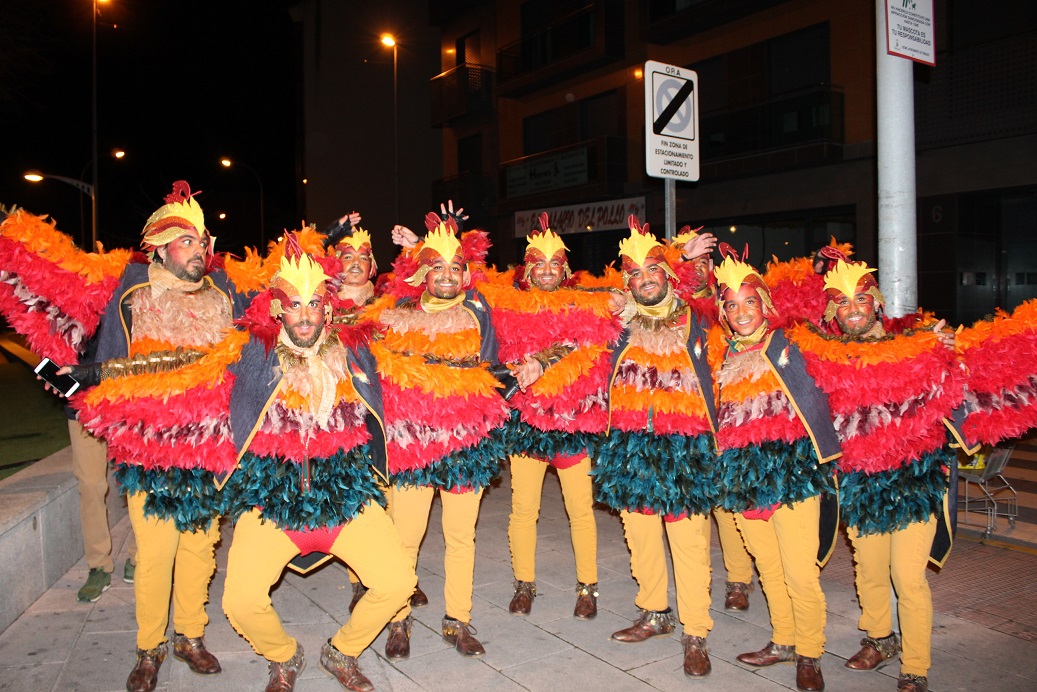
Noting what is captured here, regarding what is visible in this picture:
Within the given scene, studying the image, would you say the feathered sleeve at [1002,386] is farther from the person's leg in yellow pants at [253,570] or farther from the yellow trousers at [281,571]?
the person's leg in yellow pants at [253,570]

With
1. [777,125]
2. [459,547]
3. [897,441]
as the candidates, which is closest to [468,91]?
[777,125]

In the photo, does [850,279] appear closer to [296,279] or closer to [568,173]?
[296,279]

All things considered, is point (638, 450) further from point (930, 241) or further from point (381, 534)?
point (930, 241)

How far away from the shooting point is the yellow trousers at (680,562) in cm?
430

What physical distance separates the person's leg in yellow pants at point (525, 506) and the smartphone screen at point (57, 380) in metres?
2.46

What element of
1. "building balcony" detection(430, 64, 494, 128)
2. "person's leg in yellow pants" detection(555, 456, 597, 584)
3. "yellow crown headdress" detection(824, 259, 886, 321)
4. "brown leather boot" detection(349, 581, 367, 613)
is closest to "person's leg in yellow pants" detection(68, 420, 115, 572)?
"brown leather boot" detection(349, 581, 367, 613)

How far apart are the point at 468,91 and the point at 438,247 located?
21978mm

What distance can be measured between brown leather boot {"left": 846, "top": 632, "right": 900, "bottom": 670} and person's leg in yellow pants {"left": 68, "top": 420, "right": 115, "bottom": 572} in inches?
182

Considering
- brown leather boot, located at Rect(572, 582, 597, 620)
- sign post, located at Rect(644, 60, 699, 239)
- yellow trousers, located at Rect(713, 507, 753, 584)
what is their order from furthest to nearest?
sign post, located at Rect(644, 60, 699, 239), yellow trousers, located at Rect(713, 507, 753, 584), brown leather boot, located at Rect(572, 582, 597, 620)

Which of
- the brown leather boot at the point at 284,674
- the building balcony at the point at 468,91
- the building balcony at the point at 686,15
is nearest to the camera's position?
the brown leather boot at the point at 284,674

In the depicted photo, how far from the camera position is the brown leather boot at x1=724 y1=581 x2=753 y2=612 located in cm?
511

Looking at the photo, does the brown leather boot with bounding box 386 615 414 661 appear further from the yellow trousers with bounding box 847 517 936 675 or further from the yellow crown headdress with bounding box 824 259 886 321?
the yellow crown headdress with bounding box 824 259 886 321

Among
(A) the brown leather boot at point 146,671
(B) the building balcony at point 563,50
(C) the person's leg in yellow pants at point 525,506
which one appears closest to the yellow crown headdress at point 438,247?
(C) the person's leg in yellow pants at point 525,506

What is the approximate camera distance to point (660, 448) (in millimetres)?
4344
